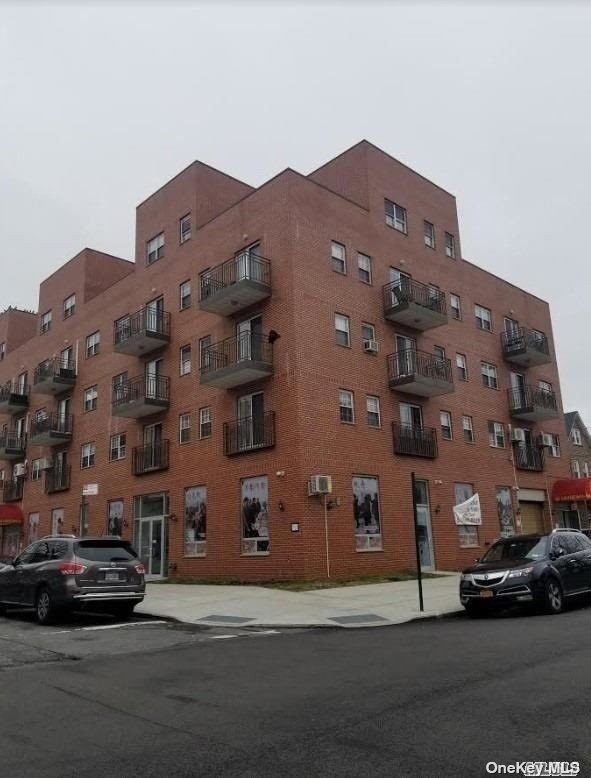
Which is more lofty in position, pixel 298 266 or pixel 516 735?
pixel 298 266

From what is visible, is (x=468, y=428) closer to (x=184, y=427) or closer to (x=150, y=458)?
(x=184, y=427)

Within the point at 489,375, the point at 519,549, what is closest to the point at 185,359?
the point at 489,375

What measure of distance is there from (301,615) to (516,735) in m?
9.27

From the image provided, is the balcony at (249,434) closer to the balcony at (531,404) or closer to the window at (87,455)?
the window at (87,455)

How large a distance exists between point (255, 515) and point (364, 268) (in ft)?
33.5

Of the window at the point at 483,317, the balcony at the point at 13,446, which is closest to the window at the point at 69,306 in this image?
the balcony at the point at 13,446

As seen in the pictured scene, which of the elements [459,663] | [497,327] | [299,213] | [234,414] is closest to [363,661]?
[459,663]

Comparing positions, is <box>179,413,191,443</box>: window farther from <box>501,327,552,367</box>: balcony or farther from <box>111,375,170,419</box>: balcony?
<box>501,327,552,367</box>: balcony

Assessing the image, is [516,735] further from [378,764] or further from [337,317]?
[337,317]

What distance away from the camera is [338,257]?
24.4 m

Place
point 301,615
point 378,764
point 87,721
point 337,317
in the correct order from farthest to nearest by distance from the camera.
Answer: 1. point 337,317
2. point 301,615
3. point 87,721
4. point 378,764

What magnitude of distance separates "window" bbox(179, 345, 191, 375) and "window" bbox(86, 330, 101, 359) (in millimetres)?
7384

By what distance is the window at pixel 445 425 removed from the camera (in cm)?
2695

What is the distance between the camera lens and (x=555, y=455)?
33.4 meters
